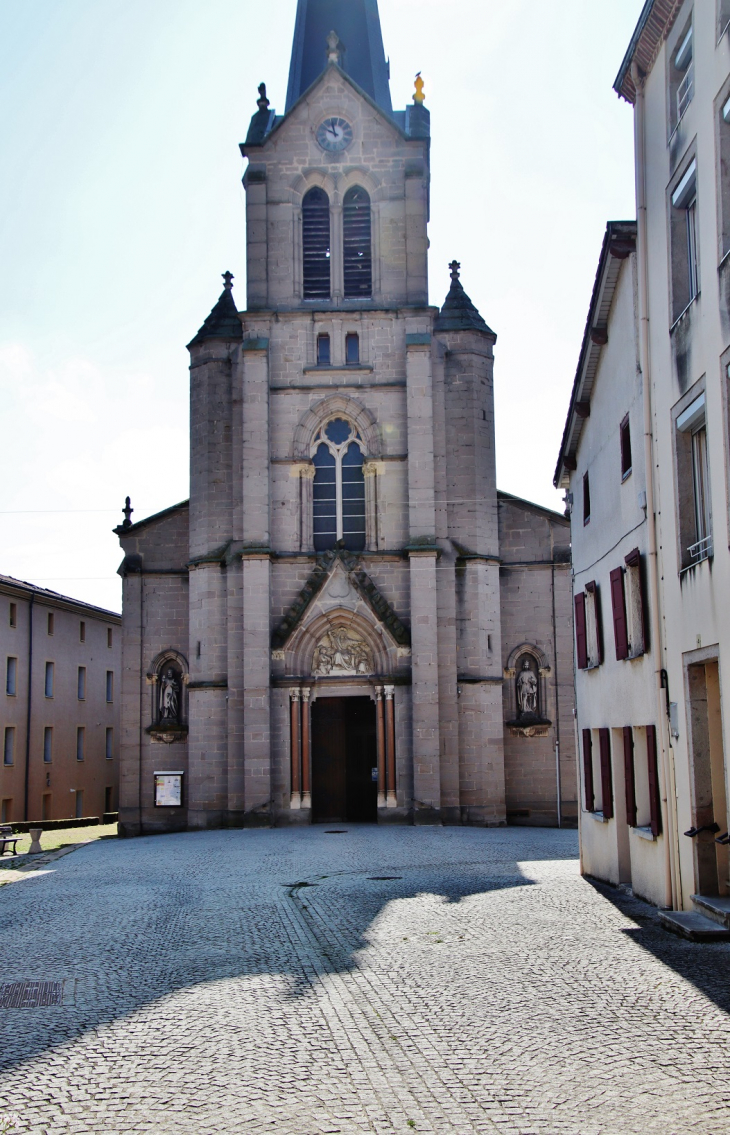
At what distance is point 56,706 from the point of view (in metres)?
47.0

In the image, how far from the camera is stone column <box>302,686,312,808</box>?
27.7 m

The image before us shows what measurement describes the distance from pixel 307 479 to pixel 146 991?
20503mm

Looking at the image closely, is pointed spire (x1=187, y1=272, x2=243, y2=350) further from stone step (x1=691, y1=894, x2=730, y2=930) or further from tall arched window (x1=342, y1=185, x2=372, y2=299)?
stone step (x1=691, y1=894, x2=730, y2=930)

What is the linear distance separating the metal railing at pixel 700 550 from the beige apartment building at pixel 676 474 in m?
0.01

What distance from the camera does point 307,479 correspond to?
28.9 m

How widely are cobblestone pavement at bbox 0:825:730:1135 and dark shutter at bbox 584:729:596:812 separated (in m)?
2.84

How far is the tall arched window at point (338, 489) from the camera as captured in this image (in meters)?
29.0

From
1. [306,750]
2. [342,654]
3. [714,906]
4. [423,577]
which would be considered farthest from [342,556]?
[714,906]

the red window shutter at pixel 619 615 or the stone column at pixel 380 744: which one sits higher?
the red window shutter at pixel 619 615

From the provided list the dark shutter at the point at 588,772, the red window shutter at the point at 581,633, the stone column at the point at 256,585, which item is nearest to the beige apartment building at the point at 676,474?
the dark shutter at the point at 588,772

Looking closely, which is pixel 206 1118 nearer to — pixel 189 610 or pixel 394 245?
pixel 189 610

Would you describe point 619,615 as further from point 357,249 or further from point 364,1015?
point 357,249

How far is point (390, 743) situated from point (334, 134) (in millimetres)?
16176

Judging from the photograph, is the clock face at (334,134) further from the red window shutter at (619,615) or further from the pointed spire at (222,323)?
the red window shutter at (619,615)
